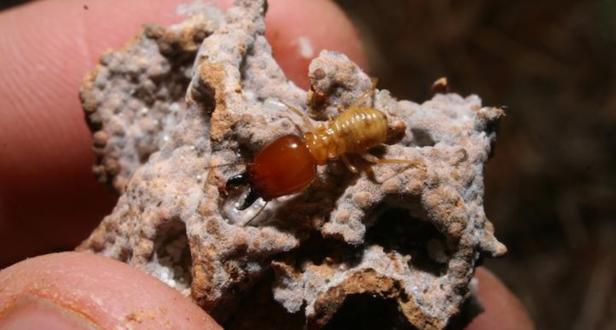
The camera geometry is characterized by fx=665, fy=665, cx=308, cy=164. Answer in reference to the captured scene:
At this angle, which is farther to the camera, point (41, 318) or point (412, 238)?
point (412, 238)

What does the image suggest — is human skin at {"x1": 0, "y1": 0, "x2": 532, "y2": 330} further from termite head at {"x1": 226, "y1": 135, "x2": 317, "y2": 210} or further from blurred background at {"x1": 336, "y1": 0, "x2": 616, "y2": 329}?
blurred background at {"x1": 336, "y1": 0, "x2": 616, "y2": 329}

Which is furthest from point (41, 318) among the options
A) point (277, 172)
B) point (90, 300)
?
point (277, 172)

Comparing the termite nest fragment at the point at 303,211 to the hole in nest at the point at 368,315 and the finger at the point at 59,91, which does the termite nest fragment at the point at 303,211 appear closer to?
the hole in nest at the point at 368,315

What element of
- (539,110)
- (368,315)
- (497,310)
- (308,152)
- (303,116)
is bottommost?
(368,315)

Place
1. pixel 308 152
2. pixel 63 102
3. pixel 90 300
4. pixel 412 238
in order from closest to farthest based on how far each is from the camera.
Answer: pixel 90 300 → pixel 308 152 → pixel 412 238 → pixel 63 102

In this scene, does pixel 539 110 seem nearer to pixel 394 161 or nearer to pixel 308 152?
pixel 394 161

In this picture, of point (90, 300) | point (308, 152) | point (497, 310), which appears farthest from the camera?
point (497, 310)

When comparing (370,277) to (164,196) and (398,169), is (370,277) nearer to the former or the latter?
(398,169)

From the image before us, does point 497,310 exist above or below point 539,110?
below
